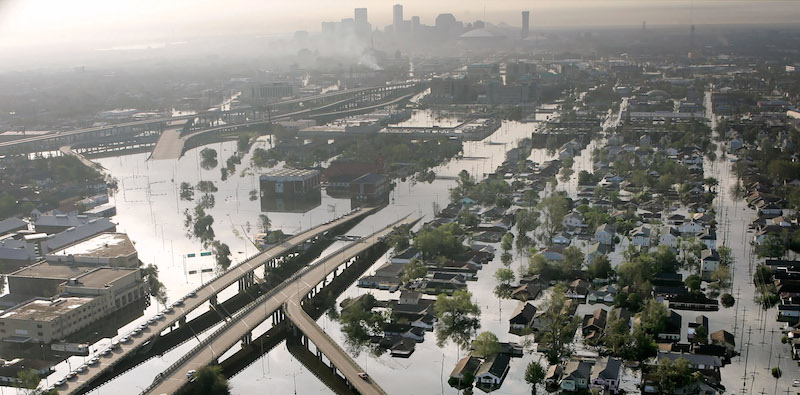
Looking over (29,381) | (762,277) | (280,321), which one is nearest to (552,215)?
(762,277)

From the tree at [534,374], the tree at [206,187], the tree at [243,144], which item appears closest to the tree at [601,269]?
the tree at [534,374]

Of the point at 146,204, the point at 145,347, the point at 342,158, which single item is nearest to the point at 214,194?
the point at 146,204

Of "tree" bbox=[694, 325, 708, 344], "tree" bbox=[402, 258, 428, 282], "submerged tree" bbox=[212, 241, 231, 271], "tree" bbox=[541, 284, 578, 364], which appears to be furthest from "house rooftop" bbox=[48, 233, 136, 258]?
"tree" bbox=[694, 325, 708, 344]

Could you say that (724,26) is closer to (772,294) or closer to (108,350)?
(772,294)

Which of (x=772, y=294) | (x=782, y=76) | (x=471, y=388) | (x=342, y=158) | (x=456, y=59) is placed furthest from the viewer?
(x=456, y=59)

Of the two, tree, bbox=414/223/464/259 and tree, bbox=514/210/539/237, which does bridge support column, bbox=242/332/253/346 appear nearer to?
tree, bbox=414/223/464/259

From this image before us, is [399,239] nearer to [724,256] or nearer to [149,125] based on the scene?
[724,256]
